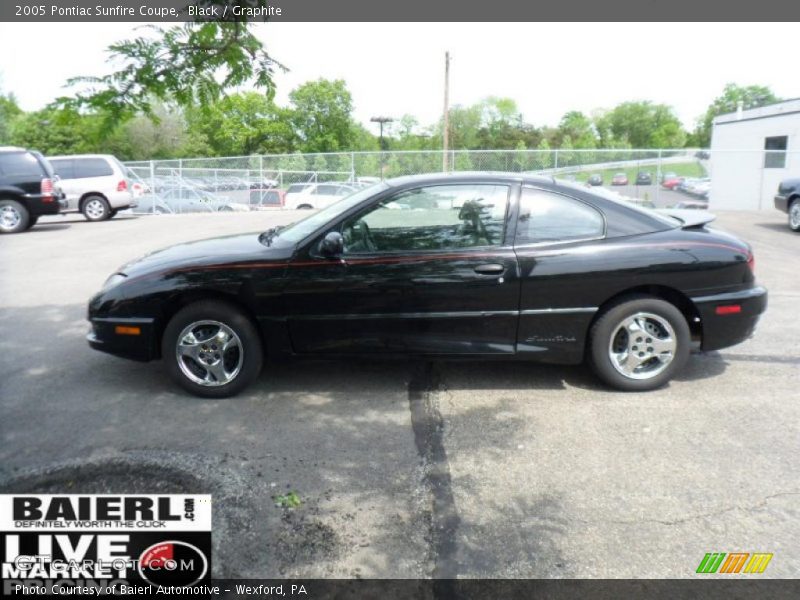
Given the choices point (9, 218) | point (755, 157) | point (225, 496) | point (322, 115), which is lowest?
point (225, 496)

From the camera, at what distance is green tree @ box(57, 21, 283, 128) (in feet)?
8.64

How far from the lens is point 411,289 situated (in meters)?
4.43

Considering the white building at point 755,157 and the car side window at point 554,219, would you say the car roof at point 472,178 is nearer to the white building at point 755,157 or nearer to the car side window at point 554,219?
the car side window at point 554,219

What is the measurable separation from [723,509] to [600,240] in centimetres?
200

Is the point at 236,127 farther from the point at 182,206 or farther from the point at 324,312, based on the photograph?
the point at 324,312

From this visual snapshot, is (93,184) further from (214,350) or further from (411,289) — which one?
(411,289)

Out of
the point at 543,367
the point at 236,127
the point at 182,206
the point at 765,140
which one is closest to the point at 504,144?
the point at 236,127

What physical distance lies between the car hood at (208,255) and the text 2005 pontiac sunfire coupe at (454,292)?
2cm

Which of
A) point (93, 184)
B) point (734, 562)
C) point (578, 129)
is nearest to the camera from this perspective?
point (734, 562)

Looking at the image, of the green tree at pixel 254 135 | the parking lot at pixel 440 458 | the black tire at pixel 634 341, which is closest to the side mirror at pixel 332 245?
the parking lot at pixel 440 458

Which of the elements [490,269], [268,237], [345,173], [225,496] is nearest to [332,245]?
[268,237]

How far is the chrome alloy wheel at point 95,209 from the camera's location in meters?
17.4

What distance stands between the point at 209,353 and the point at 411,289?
1470 mm

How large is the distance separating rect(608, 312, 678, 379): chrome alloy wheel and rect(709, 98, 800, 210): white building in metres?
22.7
